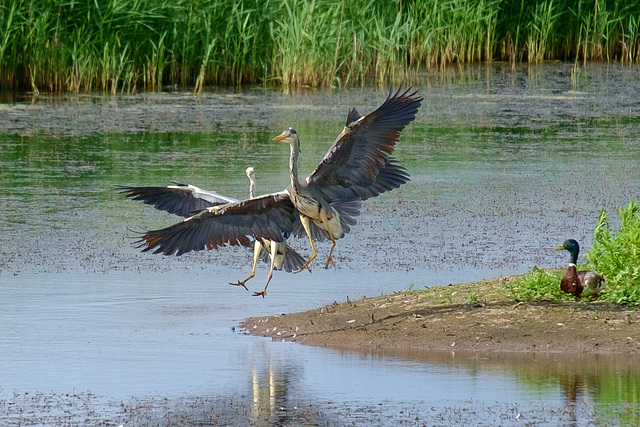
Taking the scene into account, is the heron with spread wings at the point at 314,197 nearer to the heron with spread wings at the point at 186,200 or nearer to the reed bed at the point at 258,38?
the heron with spread wings at the point at 186,200

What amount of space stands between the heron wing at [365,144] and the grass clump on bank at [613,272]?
129 cm

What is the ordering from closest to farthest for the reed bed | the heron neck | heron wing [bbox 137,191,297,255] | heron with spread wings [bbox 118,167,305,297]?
heron wing [bbox 137,191,297,255], the heron neck, heron with spread wings [bbox 118,167,305,297], the reed bed

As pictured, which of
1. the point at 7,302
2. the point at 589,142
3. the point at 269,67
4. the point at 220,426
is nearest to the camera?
the point at 220,426

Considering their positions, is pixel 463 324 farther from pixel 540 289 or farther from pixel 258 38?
pixel 258 38

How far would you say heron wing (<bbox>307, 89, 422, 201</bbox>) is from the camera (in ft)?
26.2

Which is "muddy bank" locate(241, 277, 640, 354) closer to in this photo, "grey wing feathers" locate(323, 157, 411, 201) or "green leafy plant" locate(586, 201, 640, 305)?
"green leafy plant" locate(586, 201, 640, 305)

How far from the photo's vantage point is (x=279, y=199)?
27.1ft

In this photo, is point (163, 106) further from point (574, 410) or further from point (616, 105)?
point (574, 410)

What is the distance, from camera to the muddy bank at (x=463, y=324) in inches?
295

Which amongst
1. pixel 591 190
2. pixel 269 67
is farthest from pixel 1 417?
pixel 269 67

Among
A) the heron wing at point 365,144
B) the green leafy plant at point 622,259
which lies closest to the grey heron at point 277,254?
the heron wing at point 365,144

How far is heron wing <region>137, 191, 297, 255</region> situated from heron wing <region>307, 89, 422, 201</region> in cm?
32

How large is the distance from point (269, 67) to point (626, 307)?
47.7 feet

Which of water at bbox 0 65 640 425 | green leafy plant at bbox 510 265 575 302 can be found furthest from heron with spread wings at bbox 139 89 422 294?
green leafy plant at bbox 510 265 575 302
